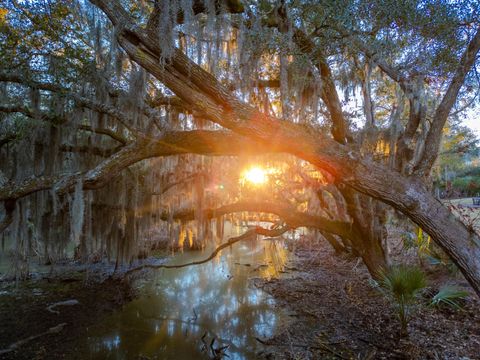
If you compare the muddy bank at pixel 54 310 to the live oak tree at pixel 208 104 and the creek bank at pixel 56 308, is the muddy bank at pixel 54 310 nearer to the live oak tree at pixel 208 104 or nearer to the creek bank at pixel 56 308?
the creek bank at pixel 56 308

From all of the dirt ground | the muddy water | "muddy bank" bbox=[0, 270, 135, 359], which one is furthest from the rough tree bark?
"muddy bank" bbox=[0, 270, 135, 359]

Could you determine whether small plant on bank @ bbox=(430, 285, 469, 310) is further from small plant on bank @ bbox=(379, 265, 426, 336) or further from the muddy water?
the muddy water

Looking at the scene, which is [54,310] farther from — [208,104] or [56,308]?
[208,104]

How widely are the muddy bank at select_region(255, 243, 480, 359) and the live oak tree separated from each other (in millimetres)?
1066

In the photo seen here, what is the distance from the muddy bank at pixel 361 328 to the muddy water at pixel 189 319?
58 cm

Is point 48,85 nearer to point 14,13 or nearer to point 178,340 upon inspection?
point 14,13

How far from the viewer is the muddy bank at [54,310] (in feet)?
17.0

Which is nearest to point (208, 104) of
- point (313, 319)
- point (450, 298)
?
point (313, 319)

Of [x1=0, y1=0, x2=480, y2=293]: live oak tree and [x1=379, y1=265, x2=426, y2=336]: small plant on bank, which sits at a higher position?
[x1=0, y1=0, x2=480, y2=293]: live oak tree

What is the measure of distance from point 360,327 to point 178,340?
3388mm

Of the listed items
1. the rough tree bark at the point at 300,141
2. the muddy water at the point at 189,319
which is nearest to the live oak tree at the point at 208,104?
the rough tree bark at the point at 300,141

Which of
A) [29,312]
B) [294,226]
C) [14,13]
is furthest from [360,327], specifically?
[14,13]

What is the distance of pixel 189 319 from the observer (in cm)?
659

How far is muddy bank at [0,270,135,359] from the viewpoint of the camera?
518 centimetres
